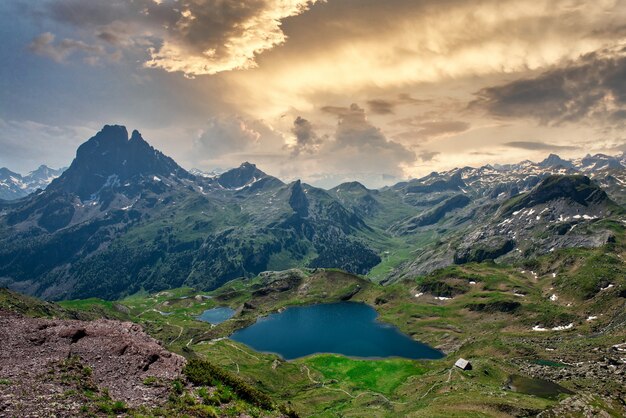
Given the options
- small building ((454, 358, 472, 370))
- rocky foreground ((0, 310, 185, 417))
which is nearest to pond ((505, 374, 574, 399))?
small building ((454, 358, 472, 370))

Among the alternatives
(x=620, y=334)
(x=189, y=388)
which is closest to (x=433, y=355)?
(x=620, y=334)

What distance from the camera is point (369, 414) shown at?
326 feet

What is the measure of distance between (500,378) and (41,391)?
5031 inches

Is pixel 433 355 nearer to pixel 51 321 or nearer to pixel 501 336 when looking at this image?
pixel 501 336

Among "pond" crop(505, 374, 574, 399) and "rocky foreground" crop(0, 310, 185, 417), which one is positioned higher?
"rocky foreground" crop(0, 310, 185, 417)

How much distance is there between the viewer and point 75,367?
36.5 meters

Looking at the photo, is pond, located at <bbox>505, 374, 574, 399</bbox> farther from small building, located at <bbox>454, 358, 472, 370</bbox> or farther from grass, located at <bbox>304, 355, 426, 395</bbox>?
grass, located at <bbox>304, 355, 426, 395</bbox>

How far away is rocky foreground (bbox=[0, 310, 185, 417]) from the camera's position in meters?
30.4

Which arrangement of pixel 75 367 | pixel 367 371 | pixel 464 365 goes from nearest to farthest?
pixel 75 367 < pixel 464 365 < pixel 367 371

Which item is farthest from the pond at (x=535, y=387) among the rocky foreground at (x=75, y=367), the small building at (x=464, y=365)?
the rocky foreground at (x=75, y=367)

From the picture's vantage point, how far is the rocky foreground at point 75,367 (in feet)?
99.7

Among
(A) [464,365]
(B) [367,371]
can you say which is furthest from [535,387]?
(B) [367,371]

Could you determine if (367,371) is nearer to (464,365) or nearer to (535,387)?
(464,365)

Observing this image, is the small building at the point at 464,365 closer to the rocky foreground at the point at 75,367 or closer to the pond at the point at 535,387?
the pond at the point at 535,387
